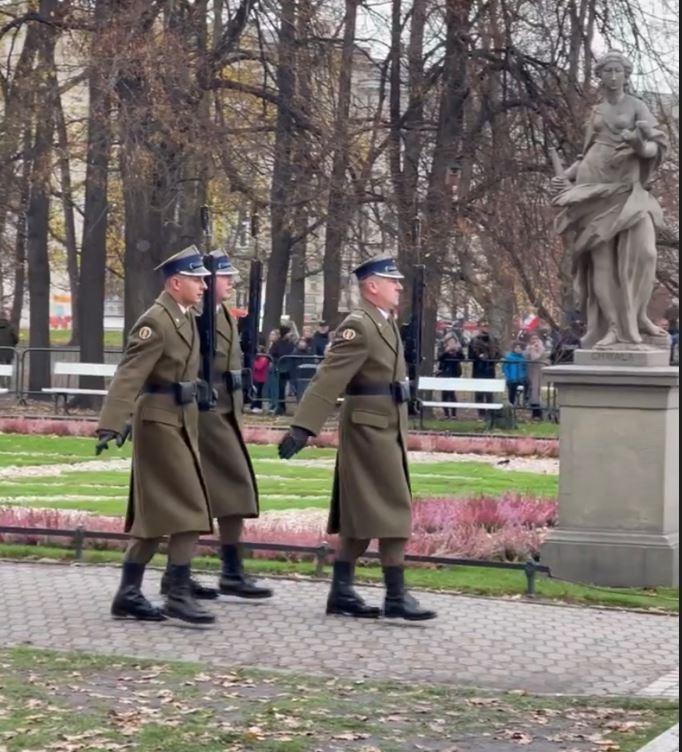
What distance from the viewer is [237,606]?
450 inches

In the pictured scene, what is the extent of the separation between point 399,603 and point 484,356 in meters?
21.0

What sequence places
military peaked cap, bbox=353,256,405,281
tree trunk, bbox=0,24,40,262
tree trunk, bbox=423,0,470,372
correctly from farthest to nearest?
tree trunk, bbox=423,0,470,372, tree trunk, bbox=0,24,40,262, military peaked cap, bbox=353,256,405,281

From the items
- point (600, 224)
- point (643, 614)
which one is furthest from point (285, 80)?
point (643, 614)

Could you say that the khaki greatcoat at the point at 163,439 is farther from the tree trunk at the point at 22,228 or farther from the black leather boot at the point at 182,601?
the tree trunk at the point at 22,228

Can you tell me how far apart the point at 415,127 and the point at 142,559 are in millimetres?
21403

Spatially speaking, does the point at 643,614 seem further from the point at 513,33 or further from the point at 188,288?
the point at 513,33

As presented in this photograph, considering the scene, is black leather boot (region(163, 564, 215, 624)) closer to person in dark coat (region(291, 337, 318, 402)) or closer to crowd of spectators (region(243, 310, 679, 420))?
crowd of spectators (region(243, 310, 679, 420))

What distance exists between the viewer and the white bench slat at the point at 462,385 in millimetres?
29406

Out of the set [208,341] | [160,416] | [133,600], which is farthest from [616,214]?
[133,600]

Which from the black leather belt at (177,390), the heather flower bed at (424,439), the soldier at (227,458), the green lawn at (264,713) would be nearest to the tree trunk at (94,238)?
the heather flower bed at (424,439)

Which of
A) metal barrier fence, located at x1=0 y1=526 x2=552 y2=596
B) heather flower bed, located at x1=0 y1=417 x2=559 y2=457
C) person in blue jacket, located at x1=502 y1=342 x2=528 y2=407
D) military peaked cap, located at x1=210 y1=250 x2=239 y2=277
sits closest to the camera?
military peaked cap, located at x1=210 y1=250 x2=239 y2=277

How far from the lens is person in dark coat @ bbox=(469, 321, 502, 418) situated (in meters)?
30.6

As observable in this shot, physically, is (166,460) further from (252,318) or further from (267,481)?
(267,481)

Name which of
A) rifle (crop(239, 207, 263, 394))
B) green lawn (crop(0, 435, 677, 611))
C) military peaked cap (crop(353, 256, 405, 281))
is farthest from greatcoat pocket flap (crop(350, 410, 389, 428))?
green lawn (crop(0, 435, 677, 611))
